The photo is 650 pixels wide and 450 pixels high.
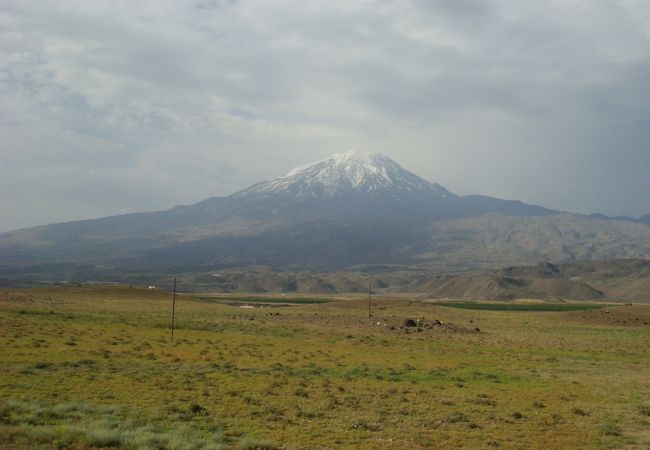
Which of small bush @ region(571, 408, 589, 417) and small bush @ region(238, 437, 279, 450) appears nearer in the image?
small bush @ region(238, 437, 279, 450)

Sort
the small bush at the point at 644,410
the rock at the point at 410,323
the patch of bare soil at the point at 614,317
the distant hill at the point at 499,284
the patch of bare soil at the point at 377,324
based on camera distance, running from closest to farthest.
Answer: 1. the small bush at the point at 644,410
2. the patch of bare soil at the point at 377,324
3. the rock at the point at 410,323
4. the patch of bare soil at the point at 614,317
5. the distant hill at the point at 499,284

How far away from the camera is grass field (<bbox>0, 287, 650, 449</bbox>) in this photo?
14.4 m

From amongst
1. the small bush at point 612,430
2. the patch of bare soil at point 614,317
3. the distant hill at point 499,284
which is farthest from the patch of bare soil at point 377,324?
the distant hill at point 499,284

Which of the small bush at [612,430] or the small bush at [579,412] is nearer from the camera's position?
the small bush at [612,430]

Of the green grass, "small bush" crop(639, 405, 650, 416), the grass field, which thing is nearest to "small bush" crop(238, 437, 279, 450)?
the grass field

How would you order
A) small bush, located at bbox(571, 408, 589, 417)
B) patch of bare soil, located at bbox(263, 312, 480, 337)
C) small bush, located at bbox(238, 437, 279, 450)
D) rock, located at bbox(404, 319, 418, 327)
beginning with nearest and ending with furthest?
small bush, located at bbox(238, 437, 279, 450)
small bush, located at bbox(571, 408, 589, 417)
patch of bare soil, located at bbox(263, 312, 480, 337)
rock, located at bbox(404, 319, 418, 327)

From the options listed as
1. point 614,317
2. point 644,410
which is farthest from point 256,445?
point 614,317

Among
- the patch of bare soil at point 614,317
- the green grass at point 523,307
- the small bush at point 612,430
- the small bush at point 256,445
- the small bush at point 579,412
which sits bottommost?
the green grass at point 523,307

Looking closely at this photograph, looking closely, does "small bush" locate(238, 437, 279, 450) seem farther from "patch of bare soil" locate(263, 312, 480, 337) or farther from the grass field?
"patch of bare soil" locate(263, 312, 480, 337)

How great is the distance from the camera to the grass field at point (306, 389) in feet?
47.4

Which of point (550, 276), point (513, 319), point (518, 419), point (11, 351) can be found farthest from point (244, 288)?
point (518, 419)

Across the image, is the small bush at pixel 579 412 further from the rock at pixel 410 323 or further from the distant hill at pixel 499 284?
the distant hill at pixel 499 284

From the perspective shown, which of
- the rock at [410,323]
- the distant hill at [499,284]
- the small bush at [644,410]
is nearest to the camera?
the small bush at [644,410]

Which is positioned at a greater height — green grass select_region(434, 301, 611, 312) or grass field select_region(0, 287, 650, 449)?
grass field select_region(0, 287, 650, 449)
